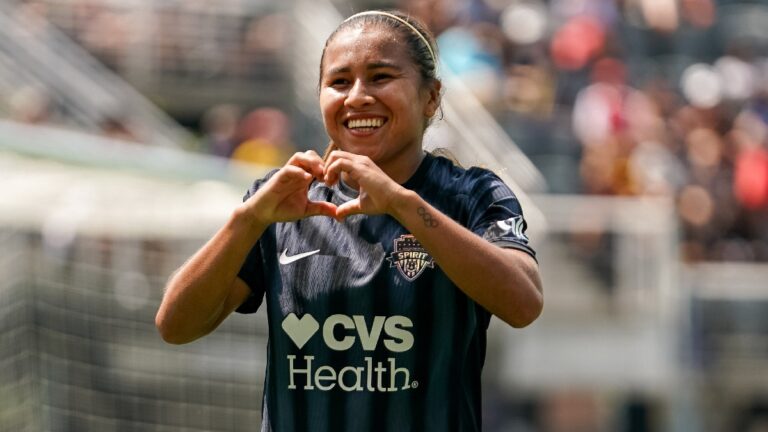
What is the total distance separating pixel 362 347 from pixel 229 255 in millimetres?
382

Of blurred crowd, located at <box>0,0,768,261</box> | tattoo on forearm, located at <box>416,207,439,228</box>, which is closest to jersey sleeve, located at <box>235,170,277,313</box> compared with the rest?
tattoo on forearm, located at <box>416,207,439,228</box>

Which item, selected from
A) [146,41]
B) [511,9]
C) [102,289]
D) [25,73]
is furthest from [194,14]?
[102,289]

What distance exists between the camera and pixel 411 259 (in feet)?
12.0

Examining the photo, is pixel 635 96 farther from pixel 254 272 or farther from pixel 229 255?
pixel 229 255

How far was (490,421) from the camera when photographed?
12.7 meters

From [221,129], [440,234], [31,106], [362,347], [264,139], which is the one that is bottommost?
[362,347]

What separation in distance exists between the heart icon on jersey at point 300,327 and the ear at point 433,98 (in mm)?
583

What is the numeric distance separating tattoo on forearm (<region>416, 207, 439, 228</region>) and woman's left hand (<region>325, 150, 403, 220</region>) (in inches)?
2.4

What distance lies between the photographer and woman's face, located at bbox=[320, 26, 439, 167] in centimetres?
366

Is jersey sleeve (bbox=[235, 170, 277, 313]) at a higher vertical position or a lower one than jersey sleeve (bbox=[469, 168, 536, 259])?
lower

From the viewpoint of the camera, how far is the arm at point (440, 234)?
3.40 meters

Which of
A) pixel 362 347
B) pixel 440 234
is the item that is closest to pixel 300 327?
pixel 362 347

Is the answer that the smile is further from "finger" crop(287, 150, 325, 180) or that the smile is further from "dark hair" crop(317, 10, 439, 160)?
"finger" crop(287, 150, 325, 180)

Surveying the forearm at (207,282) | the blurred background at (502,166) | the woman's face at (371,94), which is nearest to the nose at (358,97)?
the woman's face at (371,94)
